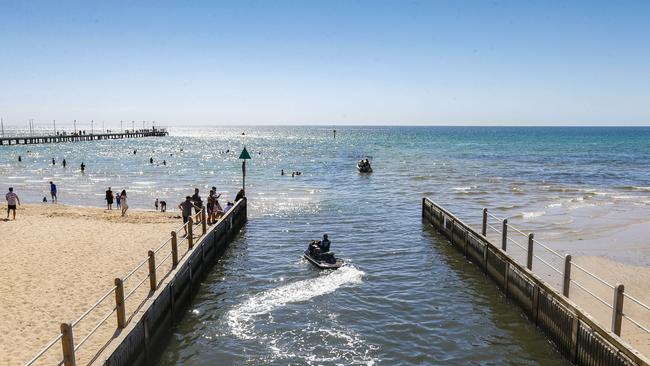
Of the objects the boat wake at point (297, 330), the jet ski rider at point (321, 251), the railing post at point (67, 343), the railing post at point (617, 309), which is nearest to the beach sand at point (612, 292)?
the railing post at point (617, 309)

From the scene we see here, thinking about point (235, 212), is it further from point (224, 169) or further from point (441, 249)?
point (224, 169)

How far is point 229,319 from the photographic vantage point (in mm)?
13461

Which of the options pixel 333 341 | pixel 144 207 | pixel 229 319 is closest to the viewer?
pixel 333 341

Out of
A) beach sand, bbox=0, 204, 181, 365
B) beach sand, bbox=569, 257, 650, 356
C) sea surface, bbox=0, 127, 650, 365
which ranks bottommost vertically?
sea surface, bbox=0, 127, 650, 365

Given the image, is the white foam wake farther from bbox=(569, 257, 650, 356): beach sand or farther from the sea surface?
bbox=(569, 257, 650, 356): beach sand

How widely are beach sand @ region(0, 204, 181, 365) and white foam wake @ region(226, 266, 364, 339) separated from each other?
2.60 m

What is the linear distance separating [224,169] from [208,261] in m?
51.9

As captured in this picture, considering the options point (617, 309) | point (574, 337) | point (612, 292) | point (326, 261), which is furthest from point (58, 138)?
point (617, 309)

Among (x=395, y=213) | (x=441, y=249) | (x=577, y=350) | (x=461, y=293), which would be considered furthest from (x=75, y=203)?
(x=577, y=350)

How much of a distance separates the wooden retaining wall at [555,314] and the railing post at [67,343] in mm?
9066

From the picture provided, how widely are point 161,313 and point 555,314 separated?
9079mm

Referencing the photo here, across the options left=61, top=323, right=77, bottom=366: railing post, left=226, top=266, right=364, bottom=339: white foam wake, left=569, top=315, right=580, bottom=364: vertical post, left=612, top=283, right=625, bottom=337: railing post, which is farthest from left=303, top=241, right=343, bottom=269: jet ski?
left=61, top=323, right=77, bottom=366: railing post

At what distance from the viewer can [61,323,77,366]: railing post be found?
25.2 feet

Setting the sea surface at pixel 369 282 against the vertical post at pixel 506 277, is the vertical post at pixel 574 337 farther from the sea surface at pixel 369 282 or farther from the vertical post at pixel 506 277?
the vertical post at pixel 506 277
